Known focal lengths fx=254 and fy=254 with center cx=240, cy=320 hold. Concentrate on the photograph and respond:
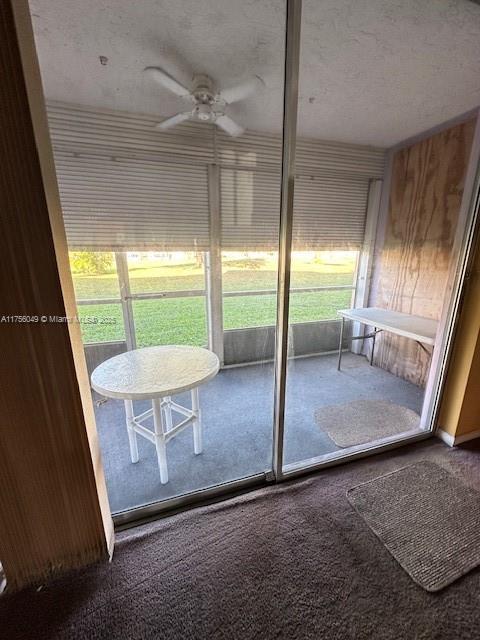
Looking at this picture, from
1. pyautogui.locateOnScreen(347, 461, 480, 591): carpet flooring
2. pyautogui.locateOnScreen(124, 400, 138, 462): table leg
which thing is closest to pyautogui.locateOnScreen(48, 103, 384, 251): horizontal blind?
pyautogui.locateOnScreen(124, 400, 138, 462): table leg

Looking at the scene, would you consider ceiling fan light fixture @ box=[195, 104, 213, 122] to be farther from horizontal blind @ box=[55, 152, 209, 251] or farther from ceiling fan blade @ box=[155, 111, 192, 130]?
horizontal blind @ box=[55, 152, 209, 251]

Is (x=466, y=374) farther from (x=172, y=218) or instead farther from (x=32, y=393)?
(x=172, y=218)

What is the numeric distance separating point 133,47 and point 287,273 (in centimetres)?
158

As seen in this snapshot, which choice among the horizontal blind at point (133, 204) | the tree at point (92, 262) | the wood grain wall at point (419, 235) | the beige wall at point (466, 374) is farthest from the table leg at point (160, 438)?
the wood grain wall at point (419, 235)

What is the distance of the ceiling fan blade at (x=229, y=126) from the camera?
1923 mm

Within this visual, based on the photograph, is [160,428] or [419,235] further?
[419,235]

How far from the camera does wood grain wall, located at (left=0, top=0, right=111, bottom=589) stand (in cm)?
72

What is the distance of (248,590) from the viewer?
1034 mm

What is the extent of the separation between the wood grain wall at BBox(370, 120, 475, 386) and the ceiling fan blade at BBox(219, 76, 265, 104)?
5.30 ft

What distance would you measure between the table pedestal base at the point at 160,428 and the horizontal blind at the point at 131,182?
104 centimetres

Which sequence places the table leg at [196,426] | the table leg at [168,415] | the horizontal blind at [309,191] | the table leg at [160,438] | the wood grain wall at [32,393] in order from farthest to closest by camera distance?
the horizontal blind at [309,191], the table leg at [168,415], the table leg at [196,426], the table leg at [160,438], the wood grain wall at [32,393]

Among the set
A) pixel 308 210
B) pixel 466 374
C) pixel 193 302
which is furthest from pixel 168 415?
pixel 466 374

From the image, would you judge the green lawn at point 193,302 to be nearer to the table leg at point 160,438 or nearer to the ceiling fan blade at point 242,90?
the table leg at point 160,438

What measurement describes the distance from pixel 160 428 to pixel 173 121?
7.02ft
